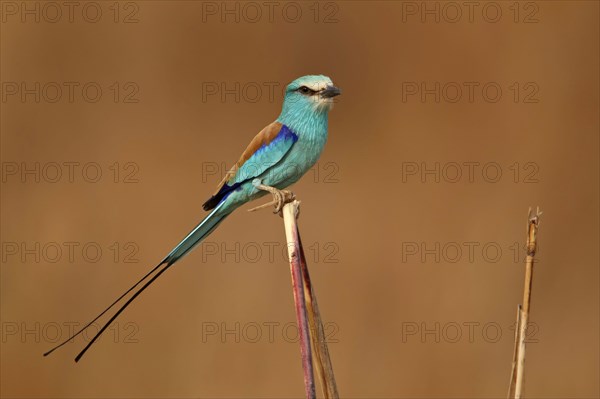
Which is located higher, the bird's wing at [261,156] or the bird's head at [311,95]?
the bird's head at [311,95]

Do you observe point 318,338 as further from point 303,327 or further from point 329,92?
point 329,92

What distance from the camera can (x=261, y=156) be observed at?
2.51 m

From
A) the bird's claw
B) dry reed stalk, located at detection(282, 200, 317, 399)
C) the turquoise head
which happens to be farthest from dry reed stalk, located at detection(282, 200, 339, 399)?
the turquoise head

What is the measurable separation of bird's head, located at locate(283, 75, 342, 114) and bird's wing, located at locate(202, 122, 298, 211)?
0.08 m

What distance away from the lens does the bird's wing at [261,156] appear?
2512mm

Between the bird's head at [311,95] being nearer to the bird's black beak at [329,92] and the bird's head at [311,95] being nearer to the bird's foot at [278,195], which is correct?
the bird's black beak at [329,92]

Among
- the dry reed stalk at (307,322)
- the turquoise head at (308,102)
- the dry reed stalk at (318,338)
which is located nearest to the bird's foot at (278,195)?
the turquoise head at (308,102)

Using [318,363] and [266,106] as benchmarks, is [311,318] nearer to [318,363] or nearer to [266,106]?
[318,363]

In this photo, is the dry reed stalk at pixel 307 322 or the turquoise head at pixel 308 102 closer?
the dry reed stalk at pixel 307 322

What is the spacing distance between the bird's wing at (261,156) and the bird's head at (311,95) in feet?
0.25

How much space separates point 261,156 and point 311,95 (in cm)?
23

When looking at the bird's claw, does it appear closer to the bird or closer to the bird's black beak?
the bird

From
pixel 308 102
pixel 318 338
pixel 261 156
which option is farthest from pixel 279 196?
pixel 318 338

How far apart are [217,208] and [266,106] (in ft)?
5.34
